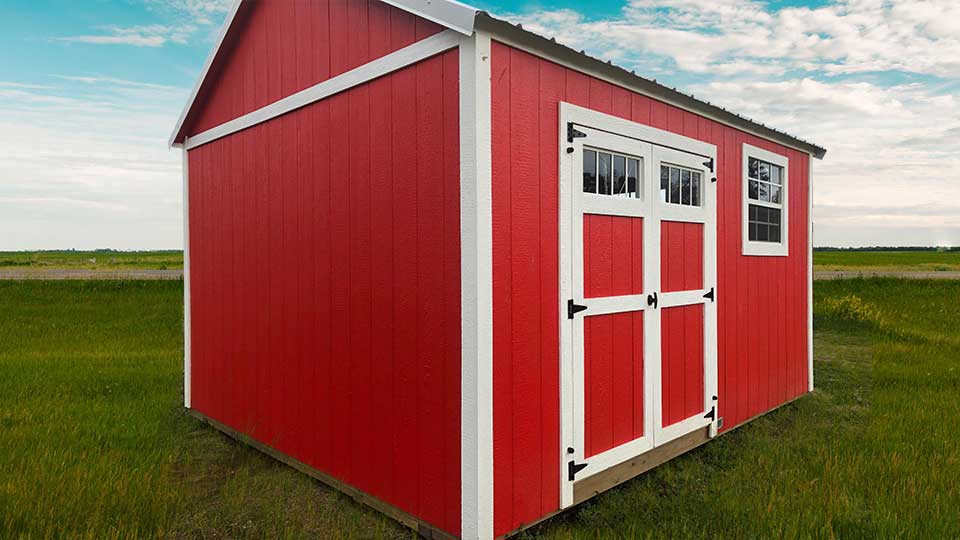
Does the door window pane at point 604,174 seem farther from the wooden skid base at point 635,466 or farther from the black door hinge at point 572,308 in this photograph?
the wooden skid base at point 635,466

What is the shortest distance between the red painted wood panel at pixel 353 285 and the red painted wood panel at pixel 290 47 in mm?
99

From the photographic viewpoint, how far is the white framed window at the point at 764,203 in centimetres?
557

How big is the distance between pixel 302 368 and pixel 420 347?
4.78 feet

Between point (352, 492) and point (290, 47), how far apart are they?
3.26 meters

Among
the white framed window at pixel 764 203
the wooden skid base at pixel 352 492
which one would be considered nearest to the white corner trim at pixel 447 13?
the wooden skid base at pixel 352 492

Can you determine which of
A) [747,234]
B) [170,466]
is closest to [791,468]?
[747,234]

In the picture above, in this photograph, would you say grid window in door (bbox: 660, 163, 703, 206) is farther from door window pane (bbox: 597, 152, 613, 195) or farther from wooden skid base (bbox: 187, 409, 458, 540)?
wooden skid base (bbox: 187, 409, 458, 540)

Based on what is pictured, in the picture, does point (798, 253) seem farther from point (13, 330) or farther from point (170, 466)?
point (13, 330)

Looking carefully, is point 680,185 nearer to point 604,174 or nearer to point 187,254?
point 604,174

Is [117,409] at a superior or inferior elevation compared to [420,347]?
inferior

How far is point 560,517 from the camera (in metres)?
3.63

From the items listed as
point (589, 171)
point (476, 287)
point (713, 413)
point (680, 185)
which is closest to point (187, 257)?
point (476, 287)

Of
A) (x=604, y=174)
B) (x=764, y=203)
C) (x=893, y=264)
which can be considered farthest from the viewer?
(x=893, y=264)

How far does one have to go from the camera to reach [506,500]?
3230 mm
